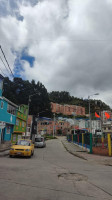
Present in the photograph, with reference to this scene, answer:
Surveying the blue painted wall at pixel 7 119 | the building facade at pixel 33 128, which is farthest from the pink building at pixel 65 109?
the blue painted wall at pixel 7 119

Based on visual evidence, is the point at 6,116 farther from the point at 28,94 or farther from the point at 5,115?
the point at 28,94

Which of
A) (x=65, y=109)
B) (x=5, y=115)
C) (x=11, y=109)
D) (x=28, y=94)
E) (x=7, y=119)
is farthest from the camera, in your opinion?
(x=65, y=109)

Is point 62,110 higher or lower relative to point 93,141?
higher

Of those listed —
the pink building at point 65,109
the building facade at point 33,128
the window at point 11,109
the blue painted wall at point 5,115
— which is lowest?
the building facade at point 33,128

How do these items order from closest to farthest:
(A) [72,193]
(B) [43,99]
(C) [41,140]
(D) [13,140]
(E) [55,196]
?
(E) [55,196], (A) [72,193], (C) [41,140], (D) [13,140], (B) [43,99]

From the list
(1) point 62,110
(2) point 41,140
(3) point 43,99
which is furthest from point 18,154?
(1) point 62,110

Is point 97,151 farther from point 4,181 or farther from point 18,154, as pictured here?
point 4,181

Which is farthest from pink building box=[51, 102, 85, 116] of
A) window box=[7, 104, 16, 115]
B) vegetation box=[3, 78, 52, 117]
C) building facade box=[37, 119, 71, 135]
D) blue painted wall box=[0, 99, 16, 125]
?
blue painted wall box=[0, 99, 16, 125]

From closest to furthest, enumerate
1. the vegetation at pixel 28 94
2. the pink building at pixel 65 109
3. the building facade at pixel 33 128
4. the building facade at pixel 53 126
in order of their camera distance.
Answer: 1. the building facade at pixel 33 128
2. the vegetation at pixel 28 94
3. the building facade at pixel 53 126
4. the pink building at pixel 65 109

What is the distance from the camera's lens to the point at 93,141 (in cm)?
1705

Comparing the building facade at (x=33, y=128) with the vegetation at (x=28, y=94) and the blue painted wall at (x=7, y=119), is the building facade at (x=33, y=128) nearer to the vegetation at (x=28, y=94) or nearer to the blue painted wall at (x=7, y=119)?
the blue painted wall at (x=7, y=119)

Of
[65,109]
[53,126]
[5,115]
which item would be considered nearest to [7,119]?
[5,115]

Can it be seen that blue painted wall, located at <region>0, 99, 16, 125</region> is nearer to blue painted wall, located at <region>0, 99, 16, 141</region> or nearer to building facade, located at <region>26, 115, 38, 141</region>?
blue painted wall, located at <region>0, 99, 16, 141</region>

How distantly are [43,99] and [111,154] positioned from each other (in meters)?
68.5
